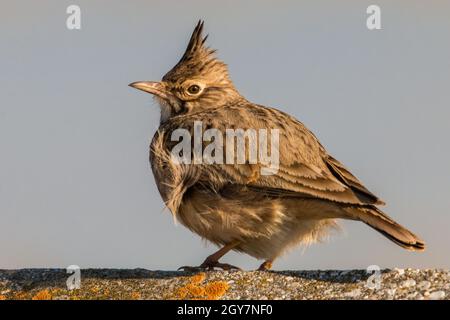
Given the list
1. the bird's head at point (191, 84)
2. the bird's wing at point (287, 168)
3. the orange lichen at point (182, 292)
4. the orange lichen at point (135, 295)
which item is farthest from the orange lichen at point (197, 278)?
the bird's head at point (191, 84)

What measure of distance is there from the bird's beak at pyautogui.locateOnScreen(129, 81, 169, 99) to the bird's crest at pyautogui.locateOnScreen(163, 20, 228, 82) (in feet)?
0.64

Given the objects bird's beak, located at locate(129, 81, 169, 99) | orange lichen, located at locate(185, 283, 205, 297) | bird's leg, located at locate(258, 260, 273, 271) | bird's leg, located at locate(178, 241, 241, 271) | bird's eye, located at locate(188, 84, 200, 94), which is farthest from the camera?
bird's eye, located at locate(188, 84, 200, 94)

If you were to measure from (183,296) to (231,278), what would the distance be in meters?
0.87

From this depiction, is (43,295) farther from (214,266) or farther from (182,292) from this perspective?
(214,266)

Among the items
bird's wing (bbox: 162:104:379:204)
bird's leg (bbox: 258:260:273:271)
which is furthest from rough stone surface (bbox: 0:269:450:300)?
bird's leg (bbox: 258:260:273:271)

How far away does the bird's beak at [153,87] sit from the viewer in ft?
49.8

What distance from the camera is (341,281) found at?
453 inches

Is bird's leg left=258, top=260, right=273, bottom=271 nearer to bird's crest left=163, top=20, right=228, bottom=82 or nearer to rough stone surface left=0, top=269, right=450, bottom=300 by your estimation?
rough stone surface left=0, top=269, right=450, bottom=300

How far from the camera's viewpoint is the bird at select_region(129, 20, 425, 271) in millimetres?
12305

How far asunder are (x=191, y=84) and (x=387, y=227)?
188 inches

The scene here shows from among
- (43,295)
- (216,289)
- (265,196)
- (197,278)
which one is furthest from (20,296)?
(265,196)
